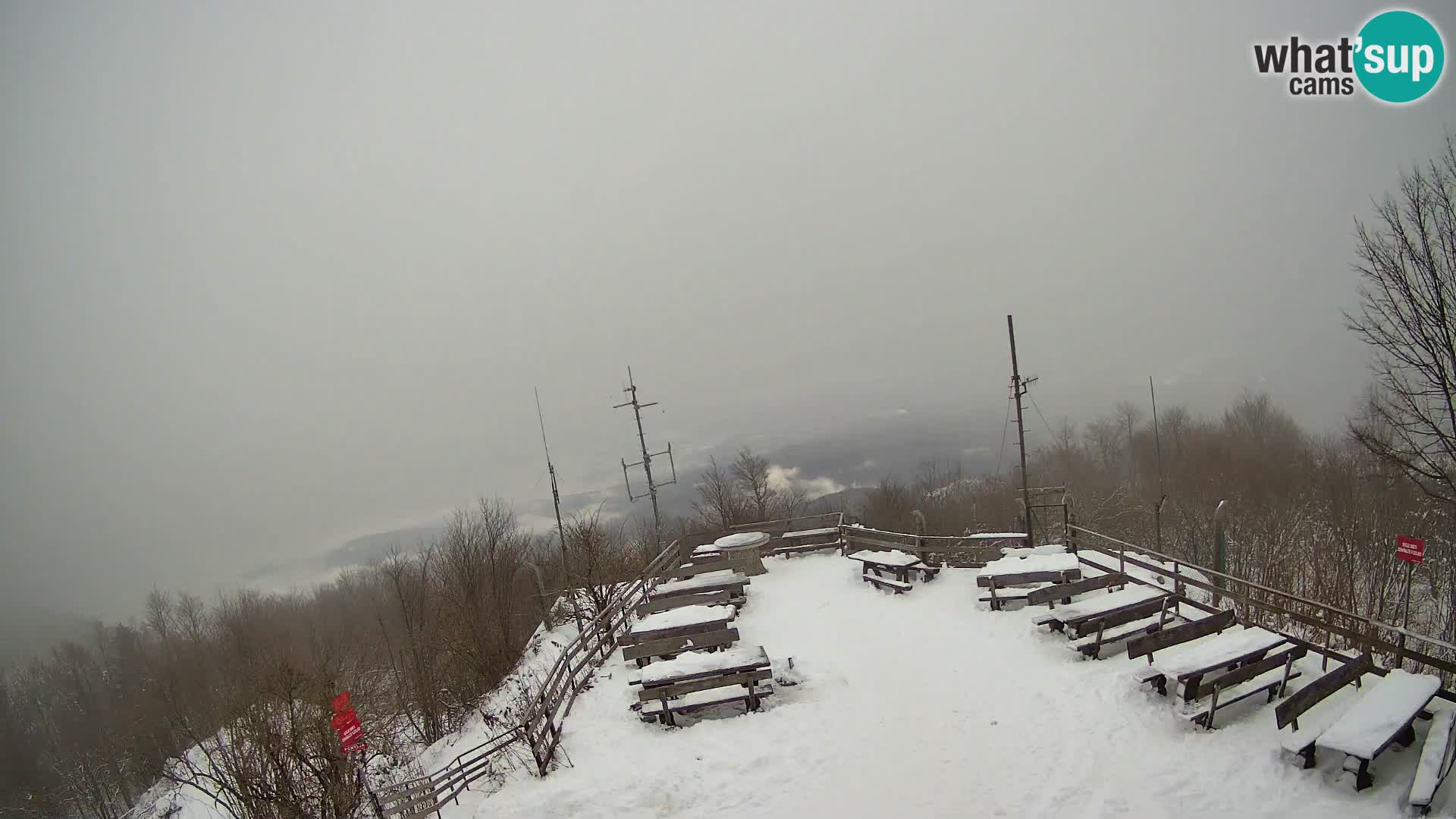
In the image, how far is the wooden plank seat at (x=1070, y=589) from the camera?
1282 centimetres

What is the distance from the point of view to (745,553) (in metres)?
20.6

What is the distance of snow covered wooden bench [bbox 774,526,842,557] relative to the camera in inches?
868

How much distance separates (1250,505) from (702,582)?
3363 centimetres

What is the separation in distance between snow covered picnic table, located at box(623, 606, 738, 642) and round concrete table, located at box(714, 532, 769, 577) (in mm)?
6653

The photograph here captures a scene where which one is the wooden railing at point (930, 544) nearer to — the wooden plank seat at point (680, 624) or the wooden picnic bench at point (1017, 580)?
the wooden picnic bench at point (1017, 580)

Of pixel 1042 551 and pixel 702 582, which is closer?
pixel 1042 551

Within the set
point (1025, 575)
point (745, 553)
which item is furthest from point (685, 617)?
point (1025, 575)

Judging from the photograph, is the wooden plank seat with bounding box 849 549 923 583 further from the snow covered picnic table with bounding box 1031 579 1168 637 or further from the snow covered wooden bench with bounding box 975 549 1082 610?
the snow covered picnic table with bounding box 1031 579 1168 637

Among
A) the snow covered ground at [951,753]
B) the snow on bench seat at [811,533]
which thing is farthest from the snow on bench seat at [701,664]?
the snow on bench seat at [811,533]

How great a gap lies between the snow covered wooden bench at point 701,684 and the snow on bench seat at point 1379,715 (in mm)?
7271

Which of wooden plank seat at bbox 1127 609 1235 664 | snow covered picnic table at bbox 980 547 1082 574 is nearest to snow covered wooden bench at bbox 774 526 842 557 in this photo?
snow covered picnic table at bbox 980 547 1082 574

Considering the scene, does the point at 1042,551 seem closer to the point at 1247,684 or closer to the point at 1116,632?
the point at 1116,632

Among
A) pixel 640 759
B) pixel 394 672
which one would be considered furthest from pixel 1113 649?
pixel 394 672

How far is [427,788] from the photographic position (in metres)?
9.30
